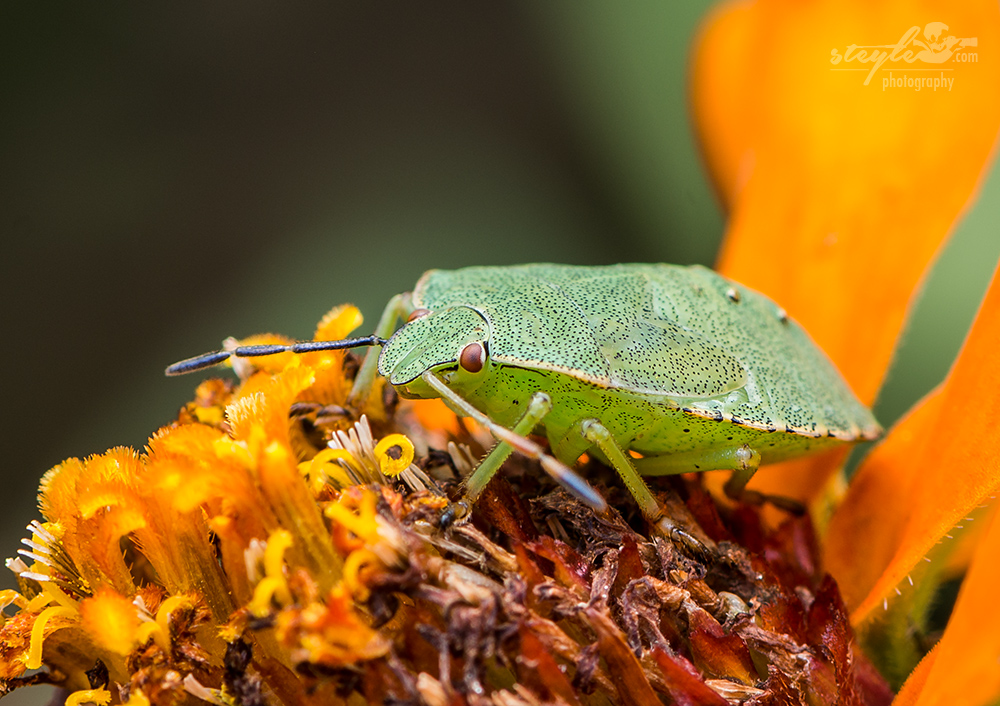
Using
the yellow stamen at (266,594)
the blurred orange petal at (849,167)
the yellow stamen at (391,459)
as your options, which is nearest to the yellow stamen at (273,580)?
the yellow stamen at (266,594)

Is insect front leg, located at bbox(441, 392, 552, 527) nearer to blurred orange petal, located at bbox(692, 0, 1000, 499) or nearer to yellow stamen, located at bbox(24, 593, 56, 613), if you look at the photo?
yellow stamen, located at bbox(24, 593, 56, 613)

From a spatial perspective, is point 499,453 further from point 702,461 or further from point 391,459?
point 702,461

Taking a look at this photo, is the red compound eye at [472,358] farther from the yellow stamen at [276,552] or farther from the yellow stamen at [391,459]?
the yellow stamen at [276,552]

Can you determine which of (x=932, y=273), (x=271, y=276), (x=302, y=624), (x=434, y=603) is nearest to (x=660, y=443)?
(x=434, y=603)

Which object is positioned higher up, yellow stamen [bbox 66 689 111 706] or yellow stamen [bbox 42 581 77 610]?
yellow stamen [bbox 42 581 77 610]

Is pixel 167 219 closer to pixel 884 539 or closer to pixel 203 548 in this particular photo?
pixel 203 548

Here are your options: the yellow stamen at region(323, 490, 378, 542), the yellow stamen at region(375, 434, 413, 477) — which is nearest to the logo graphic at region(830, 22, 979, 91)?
the yellow stamen at region(375, 434, 413, 477)

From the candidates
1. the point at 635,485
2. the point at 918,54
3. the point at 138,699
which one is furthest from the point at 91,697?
the point at 918,54
